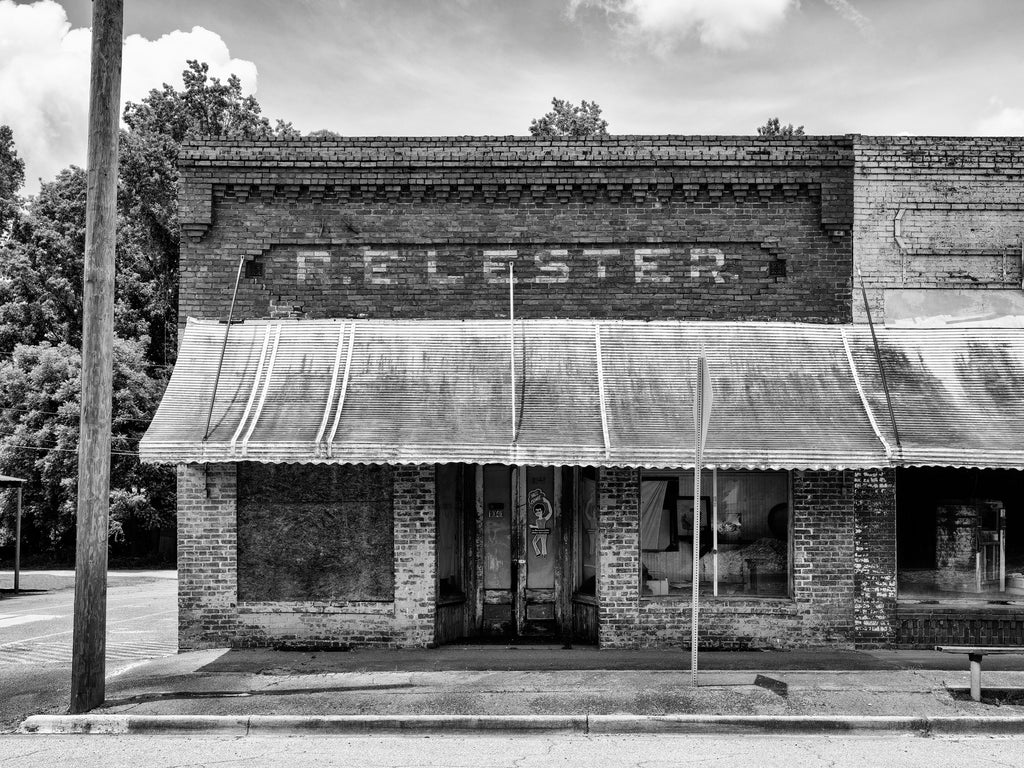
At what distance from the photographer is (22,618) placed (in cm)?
1545

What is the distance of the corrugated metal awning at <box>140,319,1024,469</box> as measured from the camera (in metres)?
9.14

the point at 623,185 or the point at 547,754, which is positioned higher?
the point at 623,185

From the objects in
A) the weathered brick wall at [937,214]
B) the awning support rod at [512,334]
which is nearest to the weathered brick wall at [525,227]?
the awning support rod at [512,334]

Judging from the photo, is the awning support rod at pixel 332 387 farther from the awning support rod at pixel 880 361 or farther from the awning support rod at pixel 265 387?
the awning support rod at pixel 880 361

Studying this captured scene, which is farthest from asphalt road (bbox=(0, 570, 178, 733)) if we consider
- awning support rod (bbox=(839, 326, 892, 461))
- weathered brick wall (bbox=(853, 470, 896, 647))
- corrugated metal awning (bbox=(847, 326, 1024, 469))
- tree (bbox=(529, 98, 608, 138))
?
tree (bbox=(529, 98, 608, 138))

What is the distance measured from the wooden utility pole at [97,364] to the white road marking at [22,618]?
812 cm

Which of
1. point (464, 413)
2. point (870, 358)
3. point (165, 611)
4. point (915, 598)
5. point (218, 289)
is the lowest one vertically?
point (165, 611)

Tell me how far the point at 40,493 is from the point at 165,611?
54.3ft

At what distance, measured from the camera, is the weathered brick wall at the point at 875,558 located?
9992mm

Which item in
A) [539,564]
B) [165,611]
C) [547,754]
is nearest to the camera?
[547,754]

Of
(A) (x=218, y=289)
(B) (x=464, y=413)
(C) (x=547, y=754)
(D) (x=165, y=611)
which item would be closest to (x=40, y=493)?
(D) (x=165, y=611)

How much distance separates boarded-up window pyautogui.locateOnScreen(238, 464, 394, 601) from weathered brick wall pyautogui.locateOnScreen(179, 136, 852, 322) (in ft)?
6.66

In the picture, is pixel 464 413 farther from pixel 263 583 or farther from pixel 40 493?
pixel 40 493

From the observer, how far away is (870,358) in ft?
33.5
